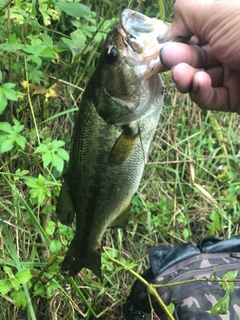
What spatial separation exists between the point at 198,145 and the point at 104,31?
141 cm

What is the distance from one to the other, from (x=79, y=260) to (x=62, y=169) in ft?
1.22

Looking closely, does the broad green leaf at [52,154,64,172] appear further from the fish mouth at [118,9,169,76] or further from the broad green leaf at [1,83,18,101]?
the fish mouth at [118,9,169,76]

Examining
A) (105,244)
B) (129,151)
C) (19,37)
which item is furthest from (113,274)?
(19,37)

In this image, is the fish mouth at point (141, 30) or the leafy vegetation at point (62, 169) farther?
the leafy vegetation at point (62, 169)

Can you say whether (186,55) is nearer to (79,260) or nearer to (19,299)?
(79,260)

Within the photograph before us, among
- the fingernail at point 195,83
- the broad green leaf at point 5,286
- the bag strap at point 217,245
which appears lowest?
the bag strap at point 217,245

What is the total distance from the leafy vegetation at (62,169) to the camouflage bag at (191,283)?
0.51ft

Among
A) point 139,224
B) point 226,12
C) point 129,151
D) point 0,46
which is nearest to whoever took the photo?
point 226,12

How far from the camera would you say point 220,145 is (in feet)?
11.2

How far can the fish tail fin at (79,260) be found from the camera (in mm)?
→ 1723

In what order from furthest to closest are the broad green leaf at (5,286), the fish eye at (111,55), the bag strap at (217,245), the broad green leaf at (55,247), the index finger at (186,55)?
the bag strap at (217,245), the broad green leaf at (55,247), the broad green leaf at (5,286), the fish eye at (111,55), the index finger at (186,55)

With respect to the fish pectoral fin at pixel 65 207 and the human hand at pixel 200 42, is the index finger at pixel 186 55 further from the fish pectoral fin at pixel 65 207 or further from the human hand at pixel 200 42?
the fish pectoral fin at pixel 65 207

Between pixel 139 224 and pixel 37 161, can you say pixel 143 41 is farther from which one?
pixel 139 224

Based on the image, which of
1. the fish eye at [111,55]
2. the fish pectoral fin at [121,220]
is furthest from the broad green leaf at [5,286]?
the fish eye at [111,55]
